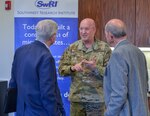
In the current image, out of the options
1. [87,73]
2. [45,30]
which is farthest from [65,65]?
[45,30]

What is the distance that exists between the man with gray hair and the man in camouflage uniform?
0.75m

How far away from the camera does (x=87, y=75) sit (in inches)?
135

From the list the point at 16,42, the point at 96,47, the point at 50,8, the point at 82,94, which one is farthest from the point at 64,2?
the point at 82,94

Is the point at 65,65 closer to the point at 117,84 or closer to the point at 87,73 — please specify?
the point at 87,73

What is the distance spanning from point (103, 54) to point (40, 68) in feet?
3.62

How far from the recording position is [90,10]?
4.28 meters

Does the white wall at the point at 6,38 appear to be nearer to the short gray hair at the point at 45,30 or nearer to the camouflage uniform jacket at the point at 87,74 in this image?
the camouflage uniform jacket at the point at 87,74

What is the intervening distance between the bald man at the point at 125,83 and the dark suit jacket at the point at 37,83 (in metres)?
0.43

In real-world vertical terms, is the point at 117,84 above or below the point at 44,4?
below

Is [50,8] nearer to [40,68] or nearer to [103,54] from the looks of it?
[103,54]

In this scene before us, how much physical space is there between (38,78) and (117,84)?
601 mm

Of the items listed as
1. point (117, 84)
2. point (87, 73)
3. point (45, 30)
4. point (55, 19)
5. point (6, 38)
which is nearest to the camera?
point (117, 84)

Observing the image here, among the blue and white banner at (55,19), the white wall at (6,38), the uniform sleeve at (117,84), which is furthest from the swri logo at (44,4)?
the uniform sleeve at (117,84)

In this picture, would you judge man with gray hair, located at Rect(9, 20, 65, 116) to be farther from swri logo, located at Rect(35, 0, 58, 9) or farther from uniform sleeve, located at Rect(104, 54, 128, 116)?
swri logo, located at Rect(35, 0, 58, 9)
